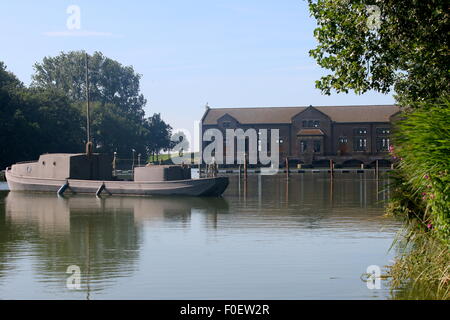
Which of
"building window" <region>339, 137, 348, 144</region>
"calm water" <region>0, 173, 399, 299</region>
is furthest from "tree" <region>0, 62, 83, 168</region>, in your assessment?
"calm water" <region>0, 173, 399, 299</region>

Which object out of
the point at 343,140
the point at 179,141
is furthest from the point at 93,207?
the point at 179,141

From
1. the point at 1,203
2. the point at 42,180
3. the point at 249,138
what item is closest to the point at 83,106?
the point at 249,138

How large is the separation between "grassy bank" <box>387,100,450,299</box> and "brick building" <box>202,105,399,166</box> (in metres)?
102

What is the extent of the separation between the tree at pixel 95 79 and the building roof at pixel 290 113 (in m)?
22.2

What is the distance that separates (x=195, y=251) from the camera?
1973 centimetres

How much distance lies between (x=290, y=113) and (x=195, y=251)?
4227 inches

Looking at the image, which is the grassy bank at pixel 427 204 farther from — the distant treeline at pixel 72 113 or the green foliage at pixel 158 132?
the green foliage at pixel 158 132

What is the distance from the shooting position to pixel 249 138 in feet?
410

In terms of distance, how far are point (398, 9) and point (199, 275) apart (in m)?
8.93

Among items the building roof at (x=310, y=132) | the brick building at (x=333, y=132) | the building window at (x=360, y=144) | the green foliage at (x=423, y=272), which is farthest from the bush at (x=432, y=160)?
the building window at (x=360, y=144)

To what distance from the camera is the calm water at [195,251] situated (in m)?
14.0

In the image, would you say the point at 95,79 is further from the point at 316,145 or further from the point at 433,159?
the point at 433,159

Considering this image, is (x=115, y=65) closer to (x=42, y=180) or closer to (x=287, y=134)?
(x=287, y=134)

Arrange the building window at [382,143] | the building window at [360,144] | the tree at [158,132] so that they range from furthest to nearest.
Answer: the tree at [158,132] < the building window at [360,144] < the building window at [382,143]
